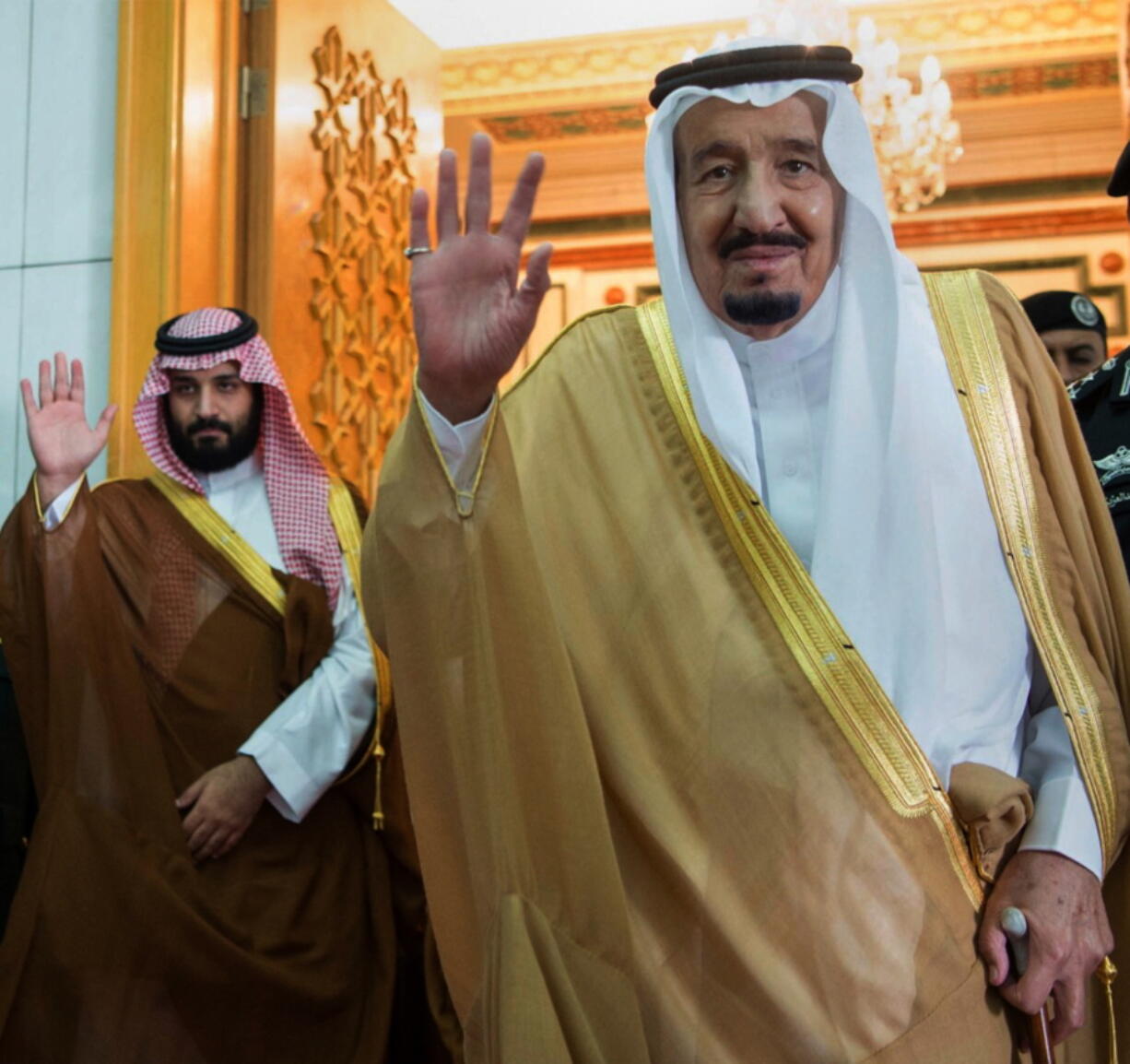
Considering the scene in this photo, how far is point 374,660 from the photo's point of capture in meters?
3.30

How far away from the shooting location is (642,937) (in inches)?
68.6

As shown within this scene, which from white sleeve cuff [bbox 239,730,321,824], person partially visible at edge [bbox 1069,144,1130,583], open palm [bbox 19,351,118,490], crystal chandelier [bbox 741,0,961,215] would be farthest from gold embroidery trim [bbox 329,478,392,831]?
crystal chandelier [bbox 741,0,961,215]

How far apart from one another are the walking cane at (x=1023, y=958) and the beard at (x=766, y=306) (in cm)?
79

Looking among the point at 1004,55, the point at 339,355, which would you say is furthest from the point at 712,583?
the point at 1004,55

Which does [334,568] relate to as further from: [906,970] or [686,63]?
[906,970]

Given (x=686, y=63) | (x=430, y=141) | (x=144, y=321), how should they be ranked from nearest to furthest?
(x=686, y=63) < (x=144, y=321) < (x=430, y=141)

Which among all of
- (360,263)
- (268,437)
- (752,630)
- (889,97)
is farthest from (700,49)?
(752,630)

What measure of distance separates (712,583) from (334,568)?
5.57ft

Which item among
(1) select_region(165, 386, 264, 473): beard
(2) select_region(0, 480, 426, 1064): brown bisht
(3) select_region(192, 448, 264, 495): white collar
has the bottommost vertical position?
(2) select_region(0, 480, 426, 1064): brown bisht

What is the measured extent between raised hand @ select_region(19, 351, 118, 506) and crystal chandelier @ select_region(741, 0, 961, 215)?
315 cm

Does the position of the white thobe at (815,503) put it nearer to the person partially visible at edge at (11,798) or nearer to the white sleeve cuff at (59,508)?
the white sleeve cuff at (59,508)

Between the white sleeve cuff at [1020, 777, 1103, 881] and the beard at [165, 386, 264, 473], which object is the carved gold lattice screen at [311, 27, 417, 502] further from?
the white sleeve cuff at [1020, 777, 1103, 881]

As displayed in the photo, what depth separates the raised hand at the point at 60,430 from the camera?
3.19 meters

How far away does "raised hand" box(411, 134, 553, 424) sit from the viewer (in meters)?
1.59
